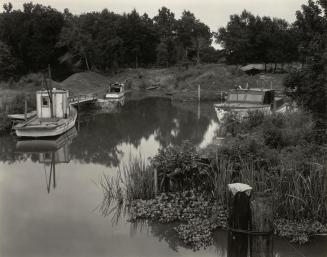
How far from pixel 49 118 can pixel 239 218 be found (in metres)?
23.7

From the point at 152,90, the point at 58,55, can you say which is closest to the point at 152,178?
the point at 152,90

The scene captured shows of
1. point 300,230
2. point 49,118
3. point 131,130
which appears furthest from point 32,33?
point 300,230

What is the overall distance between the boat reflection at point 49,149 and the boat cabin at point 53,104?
70.0 inches

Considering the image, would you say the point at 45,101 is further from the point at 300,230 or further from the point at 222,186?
the point at 300,230

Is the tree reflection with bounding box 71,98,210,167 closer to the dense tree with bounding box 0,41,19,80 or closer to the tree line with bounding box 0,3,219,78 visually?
the dense tree with bounding box 0,41,19,80

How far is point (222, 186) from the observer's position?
10812 mm

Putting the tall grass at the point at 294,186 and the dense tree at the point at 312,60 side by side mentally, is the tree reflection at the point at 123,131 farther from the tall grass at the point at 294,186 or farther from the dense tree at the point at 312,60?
the tall grass at the point at 294,186

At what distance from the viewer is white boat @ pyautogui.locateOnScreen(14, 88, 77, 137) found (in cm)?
2481

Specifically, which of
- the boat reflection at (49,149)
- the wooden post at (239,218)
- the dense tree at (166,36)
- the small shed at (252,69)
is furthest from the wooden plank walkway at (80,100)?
the wooden post at (239,218)

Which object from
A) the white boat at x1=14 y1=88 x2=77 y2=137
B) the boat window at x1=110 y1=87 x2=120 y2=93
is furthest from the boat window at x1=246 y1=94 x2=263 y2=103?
the boat window at x1=110 y1=87 x2=120 y2=93

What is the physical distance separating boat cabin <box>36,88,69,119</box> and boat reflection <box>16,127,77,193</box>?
1779 mm

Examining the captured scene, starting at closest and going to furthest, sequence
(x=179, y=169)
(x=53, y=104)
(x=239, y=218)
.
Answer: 1. (x=239, y=218)
2. (x=179, y=169)
3. (x=53, y=104)

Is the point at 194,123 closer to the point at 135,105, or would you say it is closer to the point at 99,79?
the point at 135,105

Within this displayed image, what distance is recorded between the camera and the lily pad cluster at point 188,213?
10.1 m
